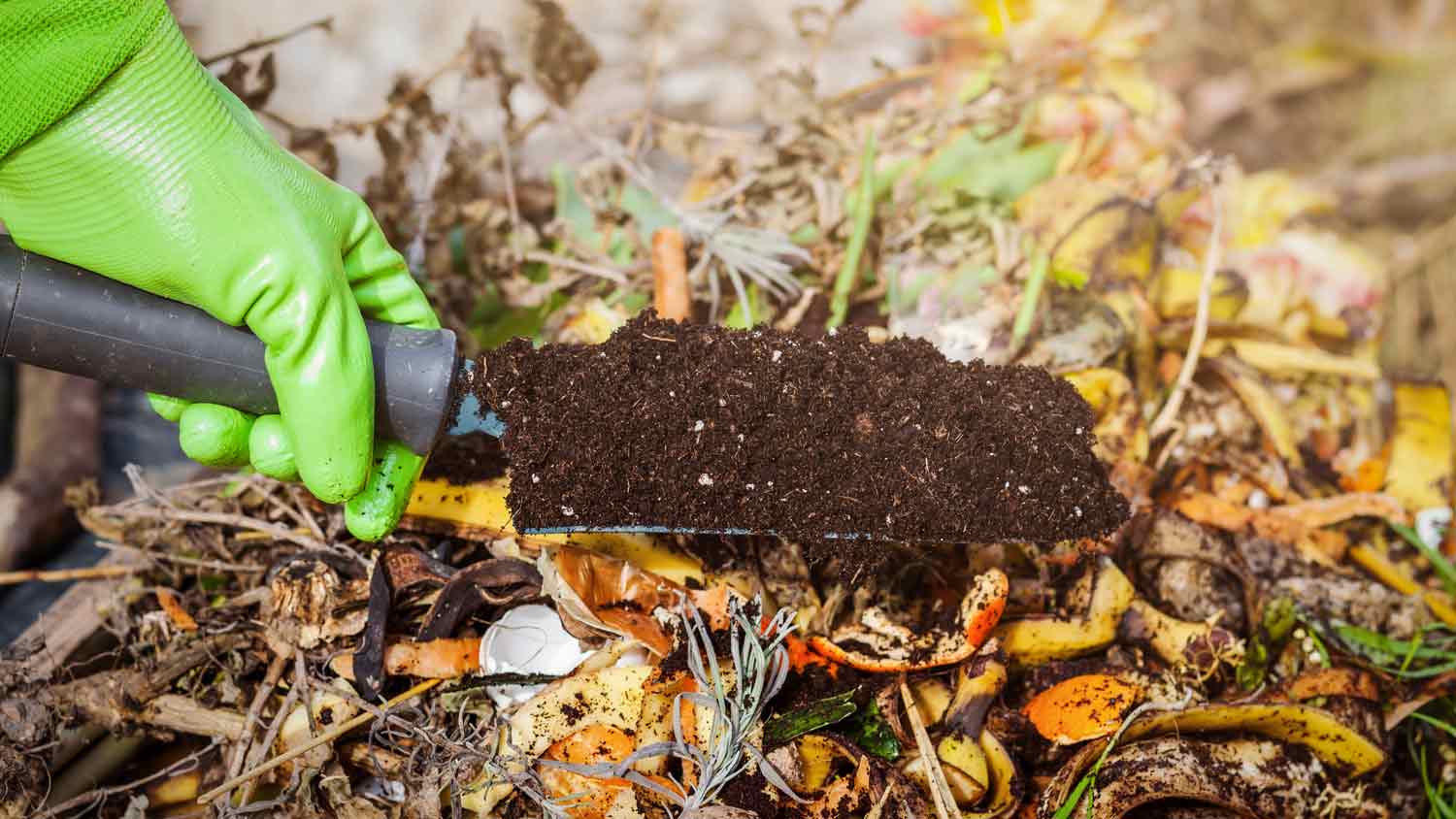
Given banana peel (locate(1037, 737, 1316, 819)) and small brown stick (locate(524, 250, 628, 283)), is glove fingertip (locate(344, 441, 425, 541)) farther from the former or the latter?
banana peel (locate(1037, 737, 1316, 819))

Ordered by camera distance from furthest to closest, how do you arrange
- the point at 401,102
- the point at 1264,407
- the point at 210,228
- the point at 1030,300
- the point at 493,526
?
the point at 401,102, the point at 1264,407, the point at 1030,300, the point at 493,526, the point at 210,228

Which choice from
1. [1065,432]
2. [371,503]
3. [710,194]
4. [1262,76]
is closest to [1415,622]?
[1065,432]

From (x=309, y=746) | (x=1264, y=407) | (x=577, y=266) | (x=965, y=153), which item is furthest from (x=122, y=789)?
(x=1264, y=407)

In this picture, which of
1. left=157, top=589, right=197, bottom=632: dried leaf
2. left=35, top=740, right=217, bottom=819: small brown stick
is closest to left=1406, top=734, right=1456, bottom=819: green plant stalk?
left=35, top=740, right=217, bottom=819: small brown stick

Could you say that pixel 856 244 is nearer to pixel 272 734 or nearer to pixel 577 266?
pixel 577 266

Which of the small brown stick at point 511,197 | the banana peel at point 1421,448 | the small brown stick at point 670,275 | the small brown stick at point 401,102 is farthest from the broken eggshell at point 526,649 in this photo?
the banana peel at point 1421,448

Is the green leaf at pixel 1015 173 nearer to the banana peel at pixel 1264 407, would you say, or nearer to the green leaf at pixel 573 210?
the banana peel at pixel 1264 407
